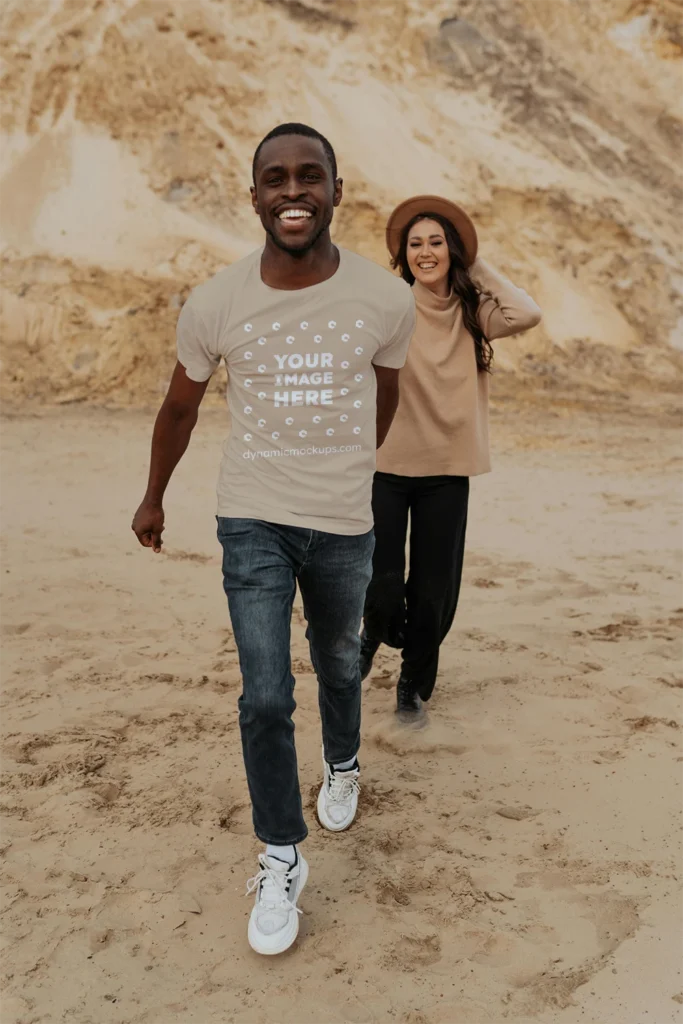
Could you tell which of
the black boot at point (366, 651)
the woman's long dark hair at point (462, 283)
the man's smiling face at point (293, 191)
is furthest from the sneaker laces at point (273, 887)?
the woman's long dark hair at point (462, 283)

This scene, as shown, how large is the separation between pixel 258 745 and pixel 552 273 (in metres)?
13.8

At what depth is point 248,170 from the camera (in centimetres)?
1518

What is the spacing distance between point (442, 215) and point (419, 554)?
4.13ft

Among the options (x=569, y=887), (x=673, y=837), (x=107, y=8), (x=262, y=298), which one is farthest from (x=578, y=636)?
(x=107, y=8)

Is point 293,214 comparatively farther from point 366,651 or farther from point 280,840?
point 366,651

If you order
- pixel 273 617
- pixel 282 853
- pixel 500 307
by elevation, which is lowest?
pixel 282 853

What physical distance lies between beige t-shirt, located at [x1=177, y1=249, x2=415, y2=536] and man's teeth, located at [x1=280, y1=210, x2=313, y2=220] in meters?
0.15

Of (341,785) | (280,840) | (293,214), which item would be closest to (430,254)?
(293,214)

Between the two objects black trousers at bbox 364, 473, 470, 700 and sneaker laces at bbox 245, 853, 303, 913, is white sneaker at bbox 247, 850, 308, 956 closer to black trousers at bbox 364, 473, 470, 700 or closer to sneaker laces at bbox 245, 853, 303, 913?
sneaker laces at bbox 245, 853, 303, 913

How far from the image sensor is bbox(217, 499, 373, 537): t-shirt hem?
8.59ft

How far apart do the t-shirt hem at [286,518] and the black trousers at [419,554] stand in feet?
3.58

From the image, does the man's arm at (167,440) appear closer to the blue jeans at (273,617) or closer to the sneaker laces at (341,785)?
the blue jeans at (273,617)

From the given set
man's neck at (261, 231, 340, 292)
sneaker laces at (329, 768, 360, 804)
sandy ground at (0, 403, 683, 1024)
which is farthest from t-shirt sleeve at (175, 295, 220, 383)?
sandy ground at (0, 403, 683, 1024)

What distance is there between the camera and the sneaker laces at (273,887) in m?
2.67
